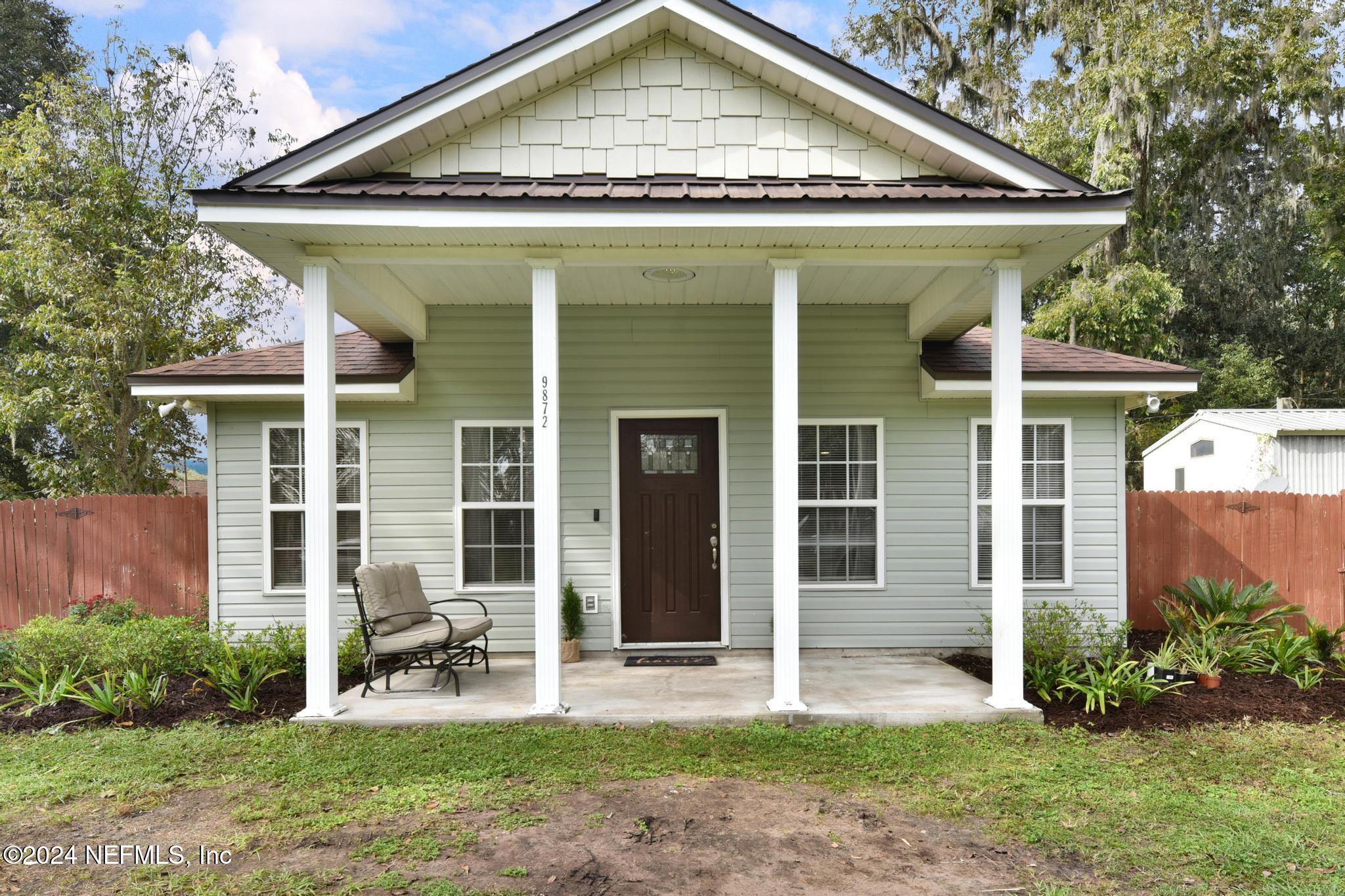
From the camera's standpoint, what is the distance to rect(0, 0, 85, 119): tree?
16.7 m

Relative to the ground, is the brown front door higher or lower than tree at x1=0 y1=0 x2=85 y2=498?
lower

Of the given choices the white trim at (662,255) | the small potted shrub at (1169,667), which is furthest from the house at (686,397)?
the small potted shrub at (1169,667)

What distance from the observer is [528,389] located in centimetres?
750

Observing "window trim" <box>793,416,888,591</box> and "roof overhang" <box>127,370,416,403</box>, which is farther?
"window trim" <box>793,416,888,591</box>

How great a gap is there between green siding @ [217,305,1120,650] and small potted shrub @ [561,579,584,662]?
0.17 meters

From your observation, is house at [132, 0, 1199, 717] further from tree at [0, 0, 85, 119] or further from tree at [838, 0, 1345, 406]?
tree at [0, 0, 85, 119]

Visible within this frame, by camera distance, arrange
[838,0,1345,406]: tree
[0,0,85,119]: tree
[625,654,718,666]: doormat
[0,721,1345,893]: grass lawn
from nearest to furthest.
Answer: [0,721,1345,893]: grass lawn
[625,654,718,666]: doormat
[838,0,1345,406]: tree
[0,0,85,119]: tree

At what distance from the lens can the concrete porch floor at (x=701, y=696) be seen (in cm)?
527

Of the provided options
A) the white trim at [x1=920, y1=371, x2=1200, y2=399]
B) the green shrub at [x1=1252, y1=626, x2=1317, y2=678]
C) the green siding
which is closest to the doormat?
the green siding

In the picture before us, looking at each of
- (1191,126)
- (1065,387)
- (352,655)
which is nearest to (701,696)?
(352,655)

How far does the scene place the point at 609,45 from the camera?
18.4 ft

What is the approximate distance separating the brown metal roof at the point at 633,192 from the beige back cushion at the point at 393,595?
106 inches

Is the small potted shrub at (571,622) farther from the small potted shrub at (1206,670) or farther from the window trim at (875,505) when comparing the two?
the small potted shrub at (1206,670)

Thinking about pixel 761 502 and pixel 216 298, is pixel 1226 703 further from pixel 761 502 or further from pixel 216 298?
pixel 216 298
